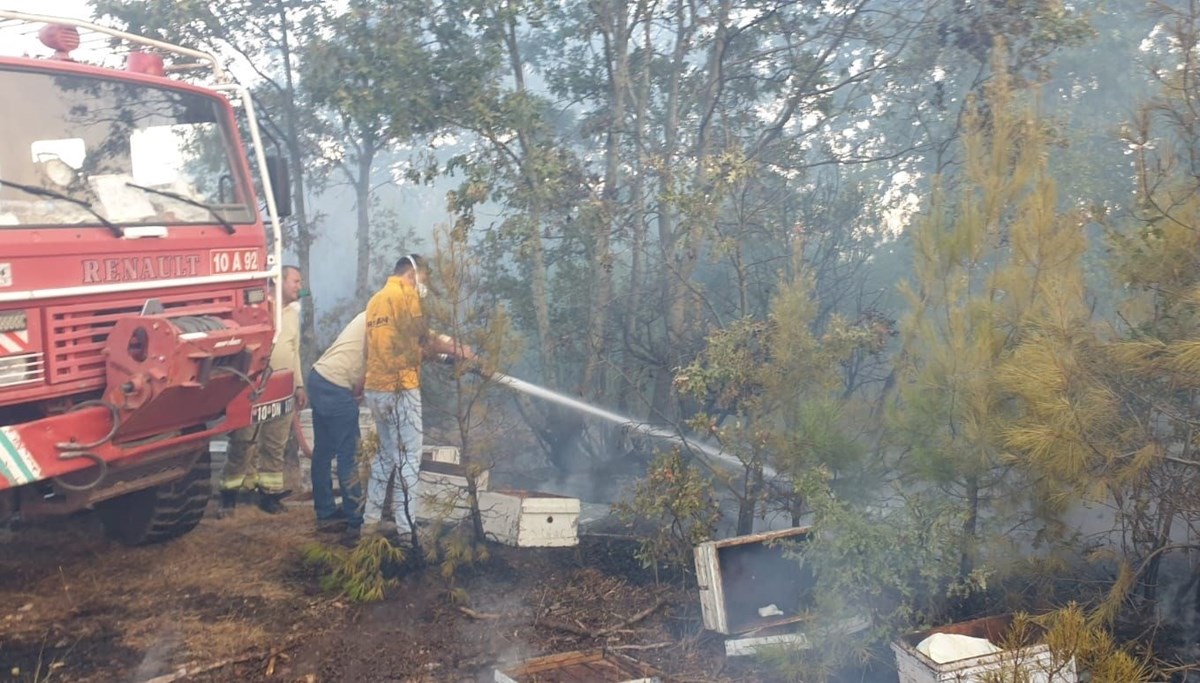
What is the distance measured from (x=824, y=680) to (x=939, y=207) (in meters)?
2.57

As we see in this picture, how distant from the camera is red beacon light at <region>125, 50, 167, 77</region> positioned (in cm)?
579

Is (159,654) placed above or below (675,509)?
below

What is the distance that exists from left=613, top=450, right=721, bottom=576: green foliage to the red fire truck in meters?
2.39

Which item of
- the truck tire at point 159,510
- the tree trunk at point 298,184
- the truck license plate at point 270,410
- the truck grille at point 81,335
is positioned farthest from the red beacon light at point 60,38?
the tree trunk at point 298,184

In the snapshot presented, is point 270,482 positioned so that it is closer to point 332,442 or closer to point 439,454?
point 332,442

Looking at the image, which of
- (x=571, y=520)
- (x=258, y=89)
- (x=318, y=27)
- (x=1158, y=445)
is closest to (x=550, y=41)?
(x=318, y=27)

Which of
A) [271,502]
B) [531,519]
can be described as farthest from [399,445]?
[271,502]

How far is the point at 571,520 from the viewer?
6.14 meters

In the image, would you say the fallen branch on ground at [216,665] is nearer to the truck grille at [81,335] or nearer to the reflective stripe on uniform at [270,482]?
the truck grille at [81,335]

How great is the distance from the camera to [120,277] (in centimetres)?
512

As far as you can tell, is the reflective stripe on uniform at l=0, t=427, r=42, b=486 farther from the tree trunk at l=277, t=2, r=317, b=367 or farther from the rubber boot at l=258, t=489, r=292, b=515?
the tree trunk at l=277, t=2, r=317, b=367

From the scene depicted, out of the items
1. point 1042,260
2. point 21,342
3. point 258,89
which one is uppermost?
point 258,89

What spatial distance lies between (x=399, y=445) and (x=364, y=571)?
81 centimetres

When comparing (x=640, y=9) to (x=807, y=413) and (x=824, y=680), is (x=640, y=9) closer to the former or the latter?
(x=807, y=413)
